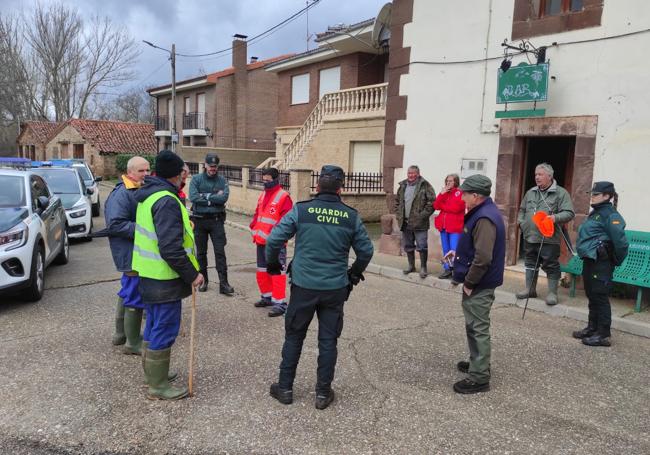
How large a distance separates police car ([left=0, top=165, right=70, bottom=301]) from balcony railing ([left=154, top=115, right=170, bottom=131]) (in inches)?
1126

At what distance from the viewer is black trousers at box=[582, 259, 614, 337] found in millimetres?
5145

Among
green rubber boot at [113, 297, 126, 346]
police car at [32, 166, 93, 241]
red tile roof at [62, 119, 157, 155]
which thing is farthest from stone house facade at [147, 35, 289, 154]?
green rubber boot at [113, 297, 126, 346]

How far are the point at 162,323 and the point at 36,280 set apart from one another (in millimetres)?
3400

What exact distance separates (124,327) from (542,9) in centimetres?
727

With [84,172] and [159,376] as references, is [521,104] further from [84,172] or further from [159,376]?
[84,172]

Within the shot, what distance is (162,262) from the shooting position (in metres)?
3.60

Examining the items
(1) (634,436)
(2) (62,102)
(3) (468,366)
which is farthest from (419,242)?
(2) (62,102)

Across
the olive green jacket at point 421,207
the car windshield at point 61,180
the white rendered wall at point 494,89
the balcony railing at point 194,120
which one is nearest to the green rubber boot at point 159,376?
the olive green jacket at point 421,207

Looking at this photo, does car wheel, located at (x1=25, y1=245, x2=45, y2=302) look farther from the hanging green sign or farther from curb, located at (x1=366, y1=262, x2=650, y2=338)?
the hanging green sign

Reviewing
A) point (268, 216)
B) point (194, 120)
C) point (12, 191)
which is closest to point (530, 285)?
point (268, 216)

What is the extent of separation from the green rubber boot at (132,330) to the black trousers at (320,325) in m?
1.60

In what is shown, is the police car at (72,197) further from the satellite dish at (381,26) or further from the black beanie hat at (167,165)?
the satellite dish at (381,26)

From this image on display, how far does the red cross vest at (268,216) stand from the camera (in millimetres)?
5938

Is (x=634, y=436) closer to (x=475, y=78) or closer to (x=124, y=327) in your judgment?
(x=124, y=327)
